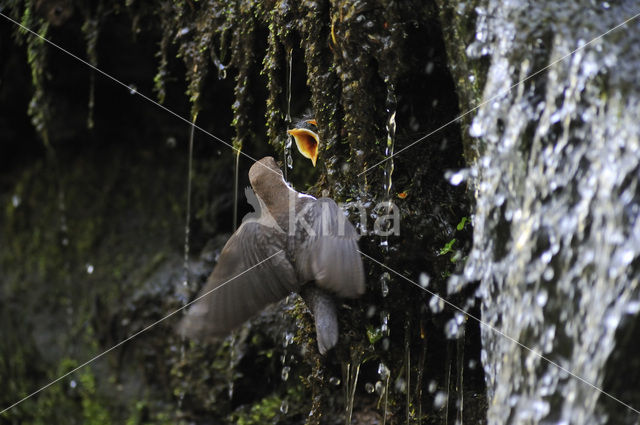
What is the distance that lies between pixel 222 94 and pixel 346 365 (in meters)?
1.89

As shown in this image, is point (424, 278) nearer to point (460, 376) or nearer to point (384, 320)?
point (384, 320)

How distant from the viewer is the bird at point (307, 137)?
280 cm

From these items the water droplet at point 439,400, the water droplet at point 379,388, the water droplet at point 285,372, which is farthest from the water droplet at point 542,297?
the water droplet at point 285,372

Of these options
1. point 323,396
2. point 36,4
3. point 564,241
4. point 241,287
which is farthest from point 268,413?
point 36,4

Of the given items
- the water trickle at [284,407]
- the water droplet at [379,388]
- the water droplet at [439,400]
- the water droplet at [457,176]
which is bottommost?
the water trickle at [284,407]

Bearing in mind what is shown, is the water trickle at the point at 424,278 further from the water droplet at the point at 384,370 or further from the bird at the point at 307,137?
the bird at the point at 307,137

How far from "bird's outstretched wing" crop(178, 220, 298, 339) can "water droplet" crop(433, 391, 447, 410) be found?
844 millimetres

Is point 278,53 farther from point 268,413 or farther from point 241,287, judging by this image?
point 268,413

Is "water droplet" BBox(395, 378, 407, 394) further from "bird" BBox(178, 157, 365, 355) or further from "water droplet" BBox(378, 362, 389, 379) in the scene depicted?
"bird" BBox(178, 157, 365, 355)

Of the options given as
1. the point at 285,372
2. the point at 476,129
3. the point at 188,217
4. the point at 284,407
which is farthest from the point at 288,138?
the point at 188,217

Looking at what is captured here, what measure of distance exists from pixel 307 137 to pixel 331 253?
739mm

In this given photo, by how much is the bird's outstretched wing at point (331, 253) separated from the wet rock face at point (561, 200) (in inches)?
18.8

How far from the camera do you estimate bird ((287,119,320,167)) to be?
2805 mm

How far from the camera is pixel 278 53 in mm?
→ 2885
